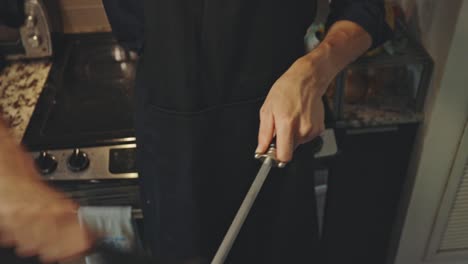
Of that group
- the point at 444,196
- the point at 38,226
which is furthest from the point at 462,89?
the point at 38,226

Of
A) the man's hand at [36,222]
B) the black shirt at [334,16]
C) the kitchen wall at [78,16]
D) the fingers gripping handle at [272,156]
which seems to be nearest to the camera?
the man's hand at [36,222]

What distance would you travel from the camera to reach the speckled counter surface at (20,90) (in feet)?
3.54

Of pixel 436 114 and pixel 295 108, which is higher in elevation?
pixel 295 108

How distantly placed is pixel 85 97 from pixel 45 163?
205 millimetres

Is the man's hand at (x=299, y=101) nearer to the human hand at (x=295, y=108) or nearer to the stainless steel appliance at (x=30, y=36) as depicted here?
the human hand at (x=295, y=108)

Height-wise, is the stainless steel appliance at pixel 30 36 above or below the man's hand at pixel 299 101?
below

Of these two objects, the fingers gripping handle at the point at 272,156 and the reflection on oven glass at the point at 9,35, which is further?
the reflection on oven glass at the point at 9,35

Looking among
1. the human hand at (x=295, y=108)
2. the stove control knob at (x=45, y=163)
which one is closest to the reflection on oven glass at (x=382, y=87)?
the human hand at (x=295, y=108)

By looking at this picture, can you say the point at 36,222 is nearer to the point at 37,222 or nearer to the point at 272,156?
the point at 37,222

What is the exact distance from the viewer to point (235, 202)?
95cm

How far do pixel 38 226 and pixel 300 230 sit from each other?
0.65 metres

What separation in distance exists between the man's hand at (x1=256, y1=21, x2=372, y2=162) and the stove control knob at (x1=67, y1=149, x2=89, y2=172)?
17.0 inches

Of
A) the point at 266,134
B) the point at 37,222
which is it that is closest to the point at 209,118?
the point at 266,134

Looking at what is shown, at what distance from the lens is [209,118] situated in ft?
2.67
